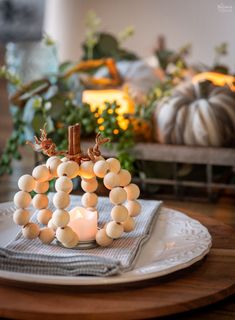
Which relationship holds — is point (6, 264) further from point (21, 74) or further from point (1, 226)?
point (21, 74)

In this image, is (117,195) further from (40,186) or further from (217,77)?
(217,77)

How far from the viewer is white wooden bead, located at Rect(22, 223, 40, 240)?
108cm

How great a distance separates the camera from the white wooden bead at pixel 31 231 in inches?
42.4

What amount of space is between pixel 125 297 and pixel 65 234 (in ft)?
0.56

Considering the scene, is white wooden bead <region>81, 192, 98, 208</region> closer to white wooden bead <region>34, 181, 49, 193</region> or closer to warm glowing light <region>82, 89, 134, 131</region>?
white wooden bead <region>34, 181, 49, 193</region>

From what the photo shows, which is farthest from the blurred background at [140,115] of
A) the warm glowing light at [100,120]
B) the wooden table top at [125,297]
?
the wooden table top at [125,297]

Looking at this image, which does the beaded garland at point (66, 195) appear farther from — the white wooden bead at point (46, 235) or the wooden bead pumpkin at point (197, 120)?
the wooden bead pumpkin at point (197, 120)

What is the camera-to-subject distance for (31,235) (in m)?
1.08

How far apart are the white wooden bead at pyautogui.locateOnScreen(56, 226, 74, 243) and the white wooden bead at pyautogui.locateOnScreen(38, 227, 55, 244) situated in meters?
0.03

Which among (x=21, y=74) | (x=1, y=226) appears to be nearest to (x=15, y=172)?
(x=21, y=74)

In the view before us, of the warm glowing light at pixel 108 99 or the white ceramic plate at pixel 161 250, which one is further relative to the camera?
the warm glowing light at pixel 108 99

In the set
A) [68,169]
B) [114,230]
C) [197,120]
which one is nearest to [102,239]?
[114,230]

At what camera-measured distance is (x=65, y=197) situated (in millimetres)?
1041

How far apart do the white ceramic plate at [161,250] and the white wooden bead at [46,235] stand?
0.08 m
